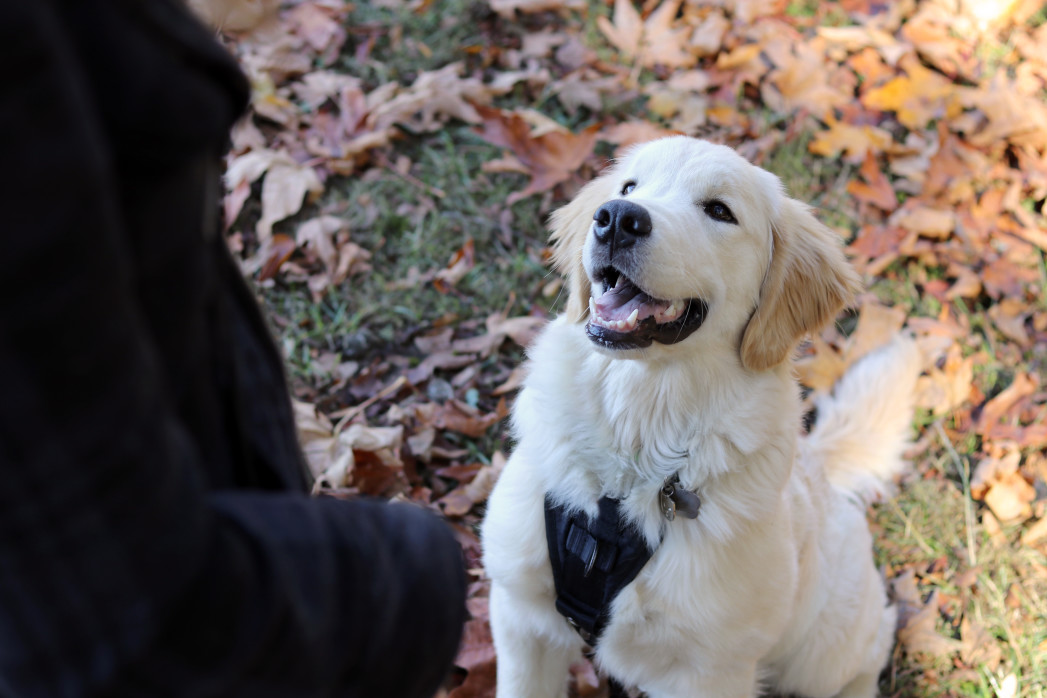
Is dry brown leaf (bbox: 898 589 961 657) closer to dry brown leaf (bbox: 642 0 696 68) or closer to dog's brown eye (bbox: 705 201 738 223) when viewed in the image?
dog's brown eye (bbox: 705 201 738 223)

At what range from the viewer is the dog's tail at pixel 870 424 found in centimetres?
307

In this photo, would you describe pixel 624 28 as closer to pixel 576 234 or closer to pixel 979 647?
pixel 576 234

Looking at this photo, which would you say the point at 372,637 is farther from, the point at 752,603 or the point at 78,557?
the point at 752,603

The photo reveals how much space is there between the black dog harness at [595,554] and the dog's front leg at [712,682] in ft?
0.89

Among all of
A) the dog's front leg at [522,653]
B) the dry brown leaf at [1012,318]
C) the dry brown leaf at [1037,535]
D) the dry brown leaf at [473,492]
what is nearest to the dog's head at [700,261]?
the dog's front leg at [522,653]

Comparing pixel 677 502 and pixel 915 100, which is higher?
pixel 915 100

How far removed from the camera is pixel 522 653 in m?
2.27

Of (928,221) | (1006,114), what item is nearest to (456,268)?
(928,221)

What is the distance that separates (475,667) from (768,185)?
5.78 feet

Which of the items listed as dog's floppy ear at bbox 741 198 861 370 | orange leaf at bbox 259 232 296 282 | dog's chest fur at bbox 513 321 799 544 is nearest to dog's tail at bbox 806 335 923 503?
dog's floppy ear at bbox 741 198 861 370

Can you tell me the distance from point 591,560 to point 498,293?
1.99m

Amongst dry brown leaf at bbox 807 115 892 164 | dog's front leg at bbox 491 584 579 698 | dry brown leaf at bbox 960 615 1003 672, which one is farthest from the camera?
dry brown leaf at bbox 807 115 892 164

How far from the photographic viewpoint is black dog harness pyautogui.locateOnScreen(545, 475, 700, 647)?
1988 millimetres

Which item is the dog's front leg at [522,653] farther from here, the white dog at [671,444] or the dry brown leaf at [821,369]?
the dry brown leaf at [821,369]
